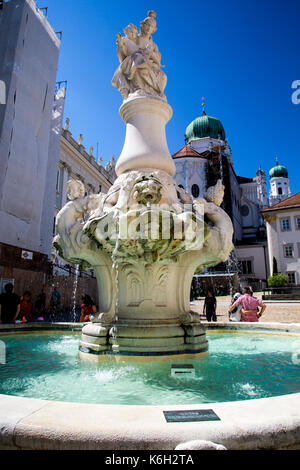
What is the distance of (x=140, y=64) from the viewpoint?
541 cm

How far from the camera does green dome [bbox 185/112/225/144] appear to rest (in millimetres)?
51031

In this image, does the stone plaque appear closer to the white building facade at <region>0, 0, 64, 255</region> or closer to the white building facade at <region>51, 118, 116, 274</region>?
the white building facade at <region>0, 0, 64, 255</region>

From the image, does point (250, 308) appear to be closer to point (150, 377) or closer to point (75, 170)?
point (150, 377)

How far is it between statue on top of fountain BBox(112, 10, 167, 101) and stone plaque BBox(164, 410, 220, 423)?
476cm

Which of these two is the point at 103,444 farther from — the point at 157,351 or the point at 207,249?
the point at 207,249

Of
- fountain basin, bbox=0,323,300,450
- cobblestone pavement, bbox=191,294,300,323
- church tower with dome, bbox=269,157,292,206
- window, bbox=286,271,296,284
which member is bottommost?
fountain basin, bbox=0,323,300,450

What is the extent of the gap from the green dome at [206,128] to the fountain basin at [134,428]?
172ft

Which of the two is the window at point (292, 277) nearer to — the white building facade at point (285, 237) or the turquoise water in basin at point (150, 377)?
the white building facade at point (285, 237)

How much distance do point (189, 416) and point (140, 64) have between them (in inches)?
208

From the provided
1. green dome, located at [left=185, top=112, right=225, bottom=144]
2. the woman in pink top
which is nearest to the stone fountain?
the woman in pink top

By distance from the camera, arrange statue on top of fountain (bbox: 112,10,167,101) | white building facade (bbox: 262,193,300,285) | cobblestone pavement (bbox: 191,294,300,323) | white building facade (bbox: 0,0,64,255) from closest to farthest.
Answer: statue on top of fountain (bbox: 112,10,167,101), cobblestone pavement (bbox: 191,294,300,323), white building facade (bbox: 0,0,64,255), white building facade (bbox: 262,193,300,285)

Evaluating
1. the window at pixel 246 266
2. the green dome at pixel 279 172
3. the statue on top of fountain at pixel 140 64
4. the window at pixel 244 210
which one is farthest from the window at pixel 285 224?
the green dome at pixel 279 172

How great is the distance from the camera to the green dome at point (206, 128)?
167 feet

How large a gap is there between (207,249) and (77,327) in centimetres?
312
